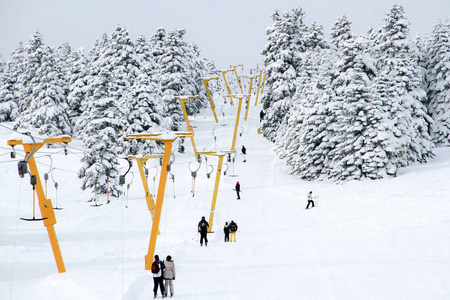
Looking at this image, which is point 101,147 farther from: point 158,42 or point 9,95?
point 9,95

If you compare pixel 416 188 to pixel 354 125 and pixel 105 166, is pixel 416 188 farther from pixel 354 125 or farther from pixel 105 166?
pixel 105 166

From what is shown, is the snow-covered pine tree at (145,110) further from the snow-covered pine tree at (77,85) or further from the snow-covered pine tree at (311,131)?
the snow-covered pine tree at (311,131)

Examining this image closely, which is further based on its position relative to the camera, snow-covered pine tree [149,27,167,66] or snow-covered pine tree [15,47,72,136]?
snow-covered pine tree [149,27,167,66]

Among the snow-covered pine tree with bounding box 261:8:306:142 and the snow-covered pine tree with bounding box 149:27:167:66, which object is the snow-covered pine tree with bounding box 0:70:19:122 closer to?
the snow-covered pine tree with bounding box 149:27:167:66

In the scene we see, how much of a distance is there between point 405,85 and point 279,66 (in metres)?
13.8

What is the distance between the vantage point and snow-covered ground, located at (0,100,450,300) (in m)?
11.7

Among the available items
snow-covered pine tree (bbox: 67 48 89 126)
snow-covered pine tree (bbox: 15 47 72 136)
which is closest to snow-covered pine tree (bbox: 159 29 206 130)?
snow-covered pine tree (bbox: 67 48 89 126)

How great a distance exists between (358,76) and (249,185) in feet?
42.0

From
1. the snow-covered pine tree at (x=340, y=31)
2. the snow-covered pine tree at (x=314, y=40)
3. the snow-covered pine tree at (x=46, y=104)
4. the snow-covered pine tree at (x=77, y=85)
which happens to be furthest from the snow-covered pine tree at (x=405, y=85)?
the snow-covered pine tree at (x=77, y=85)

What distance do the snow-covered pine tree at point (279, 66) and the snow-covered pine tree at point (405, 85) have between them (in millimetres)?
9393

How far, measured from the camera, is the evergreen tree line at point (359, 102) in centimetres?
2938

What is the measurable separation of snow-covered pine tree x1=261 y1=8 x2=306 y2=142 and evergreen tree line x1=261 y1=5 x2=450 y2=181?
4.5 inches

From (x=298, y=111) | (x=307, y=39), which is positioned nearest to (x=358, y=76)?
(x=298, y=111)

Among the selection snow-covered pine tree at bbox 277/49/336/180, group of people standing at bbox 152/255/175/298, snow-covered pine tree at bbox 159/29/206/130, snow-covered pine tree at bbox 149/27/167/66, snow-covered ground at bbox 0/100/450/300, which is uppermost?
snow-covered pine tree at bbox 149/27/167/66
